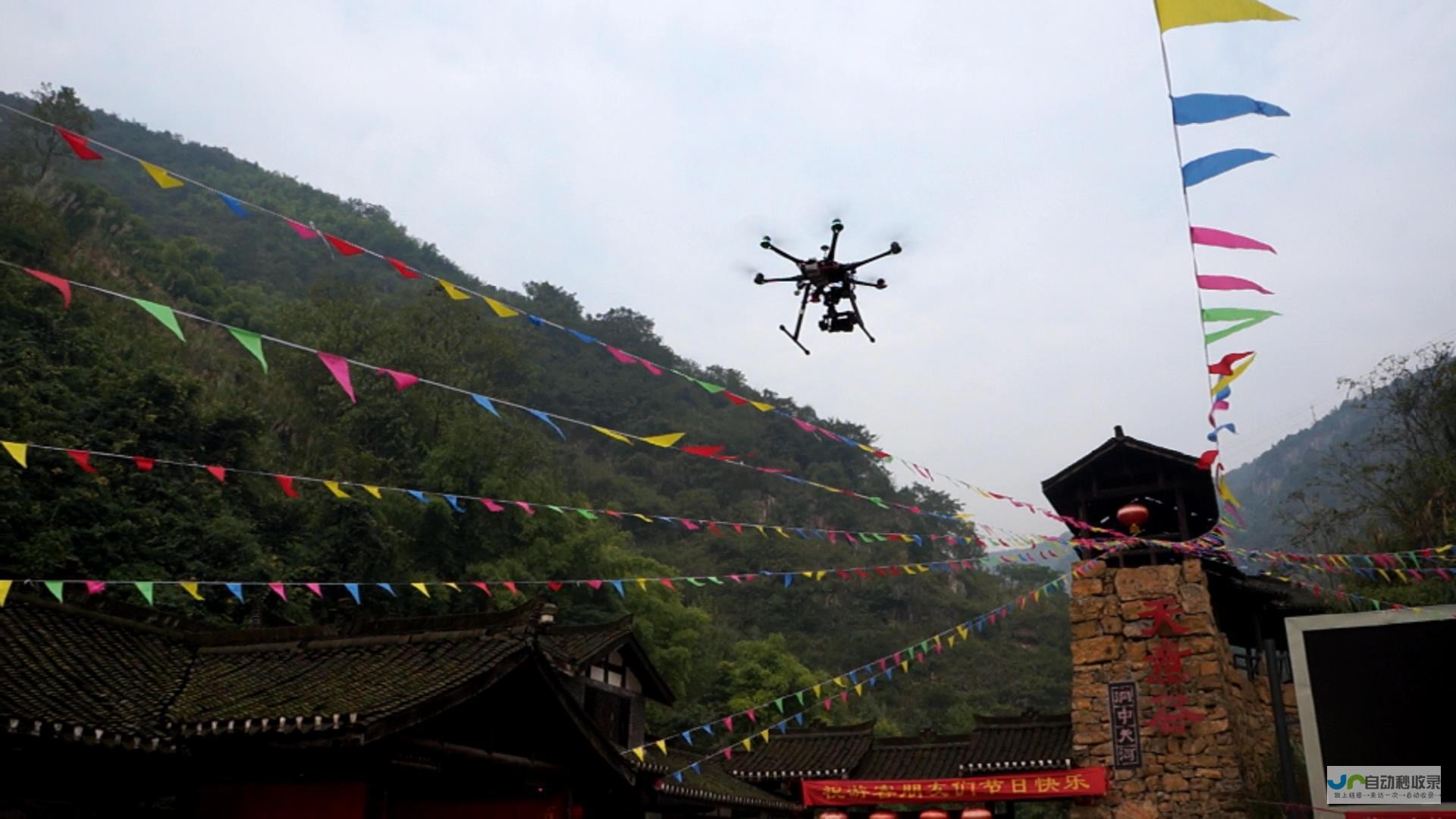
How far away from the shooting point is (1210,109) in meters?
6.54

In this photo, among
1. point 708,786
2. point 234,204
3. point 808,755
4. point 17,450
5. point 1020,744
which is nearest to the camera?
point 17,450

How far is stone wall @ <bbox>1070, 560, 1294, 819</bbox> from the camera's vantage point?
14.5 meters

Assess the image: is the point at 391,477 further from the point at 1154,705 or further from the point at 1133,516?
the point at 1154,705

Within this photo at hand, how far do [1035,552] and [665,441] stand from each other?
7433 mm

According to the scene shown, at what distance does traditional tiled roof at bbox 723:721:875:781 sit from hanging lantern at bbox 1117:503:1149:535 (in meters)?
6.62

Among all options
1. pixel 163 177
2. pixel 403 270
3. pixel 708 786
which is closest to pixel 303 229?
pixel 403 270

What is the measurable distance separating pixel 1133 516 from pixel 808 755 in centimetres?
767

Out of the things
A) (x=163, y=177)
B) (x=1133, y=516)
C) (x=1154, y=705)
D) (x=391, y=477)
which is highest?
(x=391, y=477)

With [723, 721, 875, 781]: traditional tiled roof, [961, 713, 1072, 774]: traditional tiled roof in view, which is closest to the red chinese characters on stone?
[961, 713, 1072, 774]: traditional tiled roof

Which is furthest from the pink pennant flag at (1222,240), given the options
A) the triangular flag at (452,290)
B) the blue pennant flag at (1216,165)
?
the triangular flag at (452,290)

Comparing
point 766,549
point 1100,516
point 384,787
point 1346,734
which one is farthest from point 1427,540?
point 766,549

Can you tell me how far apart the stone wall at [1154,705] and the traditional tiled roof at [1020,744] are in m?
0.47

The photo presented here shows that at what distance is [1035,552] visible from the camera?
14.7 metres

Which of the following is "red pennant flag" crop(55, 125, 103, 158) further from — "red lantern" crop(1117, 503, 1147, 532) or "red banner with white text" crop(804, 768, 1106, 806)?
"red banner with white text" crop(804, 768, 1106, 806)
